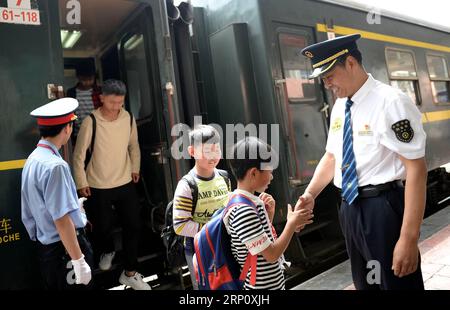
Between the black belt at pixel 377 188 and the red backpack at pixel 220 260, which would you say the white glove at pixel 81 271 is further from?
the black belt at pixel 377 188

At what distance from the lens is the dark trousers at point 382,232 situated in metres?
1.67

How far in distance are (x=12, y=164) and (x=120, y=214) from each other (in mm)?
1078

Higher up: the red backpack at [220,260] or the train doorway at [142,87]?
the train doorway at [142,87]

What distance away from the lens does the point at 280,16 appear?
3.76 meters

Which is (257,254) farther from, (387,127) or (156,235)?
(156,235)

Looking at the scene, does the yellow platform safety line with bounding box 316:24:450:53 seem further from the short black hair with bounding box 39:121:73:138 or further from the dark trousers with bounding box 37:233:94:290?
the dark trousers with bounding box 37:233:94:290

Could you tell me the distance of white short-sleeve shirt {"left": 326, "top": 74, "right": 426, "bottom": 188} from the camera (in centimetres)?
157

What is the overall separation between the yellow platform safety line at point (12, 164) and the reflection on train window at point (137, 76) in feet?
4.41

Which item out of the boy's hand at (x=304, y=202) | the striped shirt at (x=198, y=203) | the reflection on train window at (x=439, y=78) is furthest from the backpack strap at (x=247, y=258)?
the reflection on train window at (x=439, y=78)

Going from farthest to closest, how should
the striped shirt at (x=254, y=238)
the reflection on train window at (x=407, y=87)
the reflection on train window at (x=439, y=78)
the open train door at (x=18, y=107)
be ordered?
the reflection on train window at (x=439, y=78) < the reflection on train window at (x=407, y=87) < the open train door at (x=18, y=107) < the striped shirt at (x=254, y=238)

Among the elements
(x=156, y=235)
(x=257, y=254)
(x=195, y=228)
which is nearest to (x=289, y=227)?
(x=257, y=254)

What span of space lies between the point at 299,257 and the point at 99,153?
207cm

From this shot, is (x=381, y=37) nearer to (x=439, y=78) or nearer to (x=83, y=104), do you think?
(x=439, y=78)

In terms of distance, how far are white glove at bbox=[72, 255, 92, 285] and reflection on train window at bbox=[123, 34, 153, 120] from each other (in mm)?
1707
